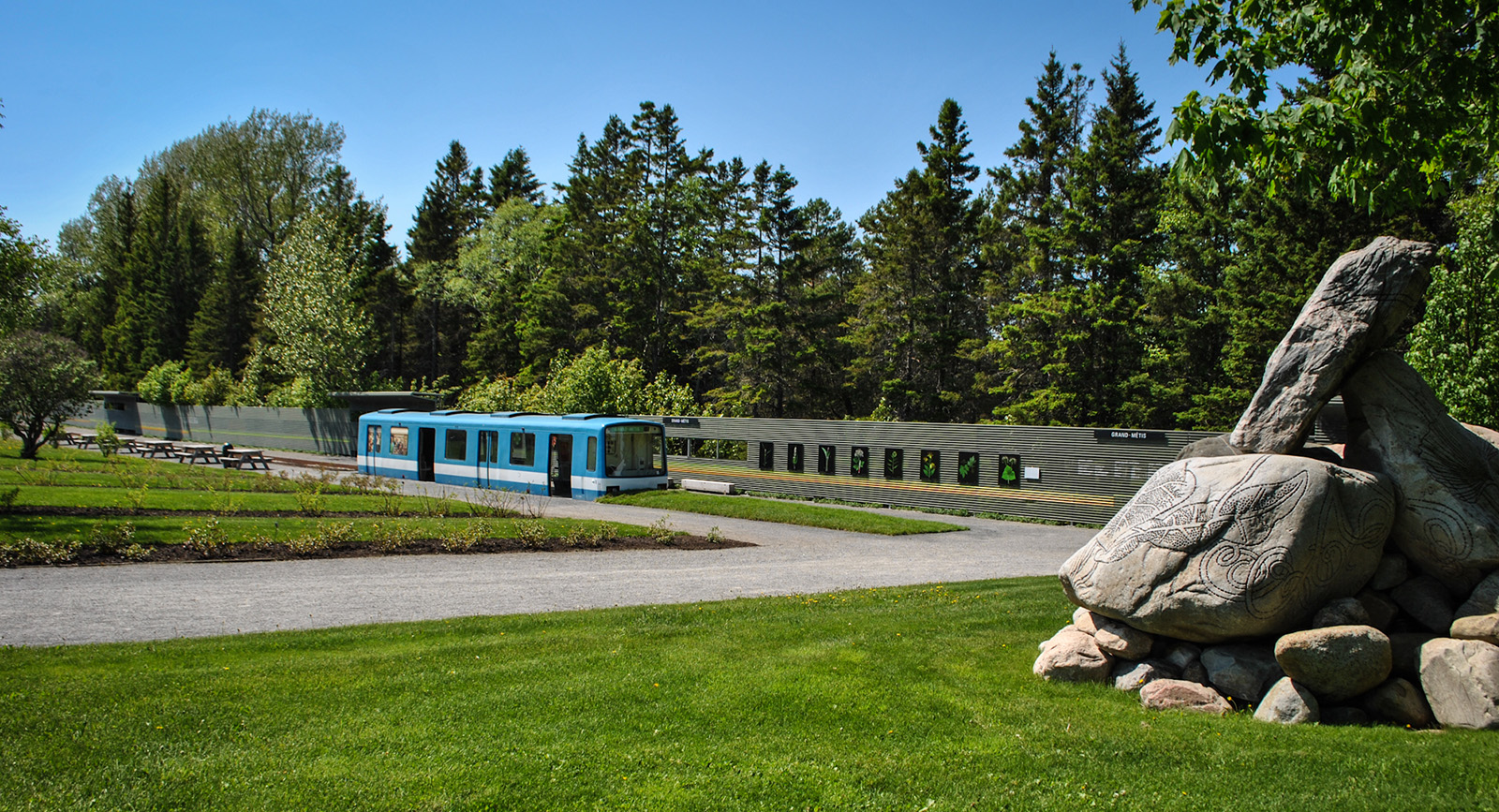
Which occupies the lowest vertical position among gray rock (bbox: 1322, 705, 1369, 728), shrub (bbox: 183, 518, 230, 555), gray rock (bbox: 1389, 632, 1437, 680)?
shrub (bbox: 183, 518, 230, 555)

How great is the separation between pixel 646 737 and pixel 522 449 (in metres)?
24.9

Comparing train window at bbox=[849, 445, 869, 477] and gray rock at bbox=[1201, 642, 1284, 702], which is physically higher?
train window at bbox=[849, 445, 869, 477]

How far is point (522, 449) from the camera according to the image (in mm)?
29859

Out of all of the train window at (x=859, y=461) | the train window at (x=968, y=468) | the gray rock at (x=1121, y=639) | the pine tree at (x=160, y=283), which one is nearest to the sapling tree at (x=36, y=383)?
the train window at (x=859, y=461)

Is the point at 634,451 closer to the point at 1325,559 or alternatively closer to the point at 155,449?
the point at 155,449

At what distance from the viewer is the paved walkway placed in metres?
9.95

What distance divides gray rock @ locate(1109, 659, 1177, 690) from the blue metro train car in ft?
73.4

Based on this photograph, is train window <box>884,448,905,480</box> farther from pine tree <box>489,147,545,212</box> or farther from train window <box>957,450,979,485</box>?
pine tree <box>489,147,545,212</box>

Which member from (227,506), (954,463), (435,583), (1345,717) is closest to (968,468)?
(954,463)

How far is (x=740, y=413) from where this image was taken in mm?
45000

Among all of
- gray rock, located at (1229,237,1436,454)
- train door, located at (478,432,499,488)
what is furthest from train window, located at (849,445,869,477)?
gray rock, located at (1229,237,1436,454)

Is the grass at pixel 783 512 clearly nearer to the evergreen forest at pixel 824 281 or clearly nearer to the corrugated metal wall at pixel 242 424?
the evergreen forest at pixel 824 281

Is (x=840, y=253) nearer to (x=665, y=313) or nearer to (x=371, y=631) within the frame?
(x=665, y=313)

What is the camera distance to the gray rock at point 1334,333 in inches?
278
